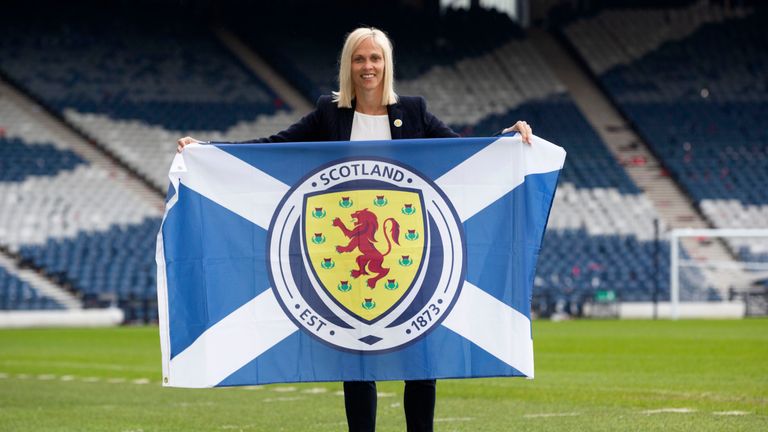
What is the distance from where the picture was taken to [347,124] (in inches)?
231

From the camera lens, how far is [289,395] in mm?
11102

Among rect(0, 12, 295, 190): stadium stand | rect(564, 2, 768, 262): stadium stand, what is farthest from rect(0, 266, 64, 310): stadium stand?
rect(564, 2, 768, 262): stadium stand

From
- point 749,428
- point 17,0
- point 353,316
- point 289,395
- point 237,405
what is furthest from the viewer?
point 17,0

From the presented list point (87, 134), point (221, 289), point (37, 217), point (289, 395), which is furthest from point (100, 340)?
point (221, 289)

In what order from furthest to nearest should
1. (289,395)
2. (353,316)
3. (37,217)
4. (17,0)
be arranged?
(17,0) < (37,217) < (289,395) < (353,316)

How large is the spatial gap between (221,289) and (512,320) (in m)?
A: 1.18

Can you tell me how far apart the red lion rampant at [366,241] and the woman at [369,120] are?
326 millimetres

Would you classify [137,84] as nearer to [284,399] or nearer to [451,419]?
[284,399]

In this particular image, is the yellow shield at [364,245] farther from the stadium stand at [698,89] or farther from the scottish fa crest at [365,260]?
the stadium stand at [698,89]

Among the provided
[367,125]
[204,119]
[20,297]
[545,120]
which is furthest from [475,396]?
[545,120]

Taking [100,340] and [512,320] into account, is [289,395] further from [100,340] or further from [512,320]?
[100,340]

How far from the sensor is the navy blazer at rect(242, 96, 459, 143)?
19.2ft

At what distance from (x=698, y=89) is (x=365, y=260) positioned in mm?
33479

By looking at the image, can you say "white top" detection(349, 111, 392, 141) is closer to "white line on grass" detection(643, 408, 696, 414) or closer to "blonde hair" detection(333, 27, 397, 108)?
"blonde hair" detection(333, 27, 397, 108)
